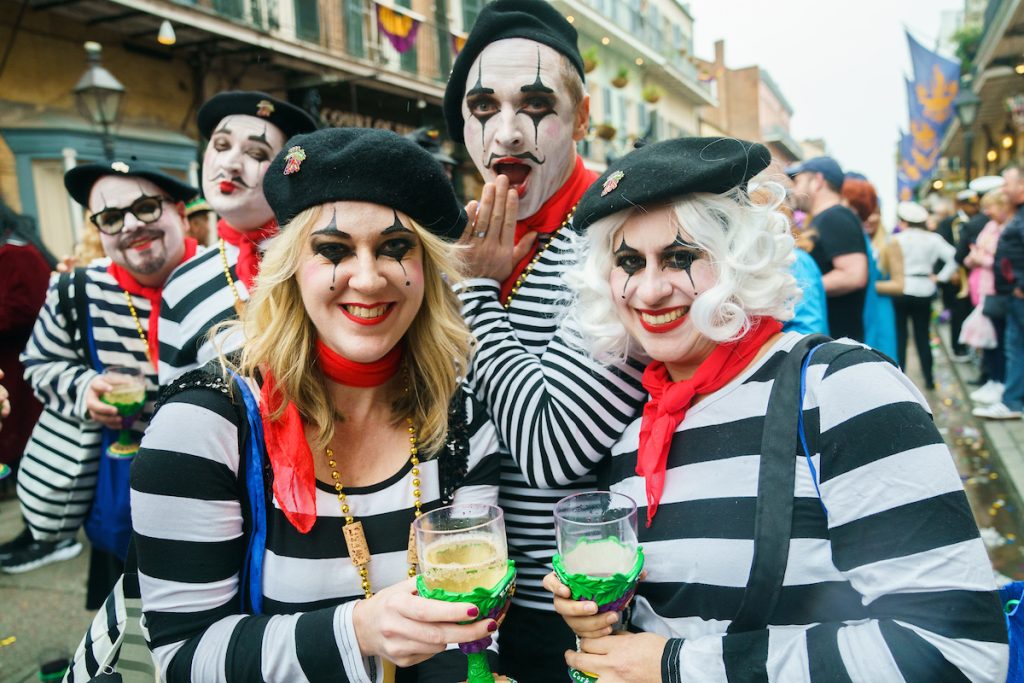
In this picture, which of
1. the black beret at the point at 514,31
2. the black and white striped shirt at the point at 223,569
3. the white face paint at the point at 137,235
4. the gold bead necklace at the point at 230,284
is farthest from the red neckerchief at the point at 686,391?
the white face paint at the point at 137,235

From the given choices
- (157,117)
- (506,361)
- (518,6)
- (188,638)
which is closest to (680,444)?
(506,361)

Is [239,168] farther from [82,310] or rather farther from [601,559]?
[601,559]

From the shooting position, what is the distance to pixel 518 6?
230 cm

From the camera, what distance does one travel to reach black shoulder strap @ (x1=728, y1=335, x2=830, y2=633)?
1.35m

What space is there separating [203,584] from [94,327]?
2.13 meters

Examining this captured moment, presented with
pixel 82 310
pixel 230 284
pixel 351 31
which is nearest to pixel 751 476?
pixel 230 284

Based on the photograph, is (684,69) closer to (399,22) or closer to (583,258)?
(399,22)

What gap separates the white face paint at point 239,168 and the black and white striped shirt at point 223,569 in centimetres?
152

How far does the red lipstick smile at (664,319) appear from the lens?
1601mm

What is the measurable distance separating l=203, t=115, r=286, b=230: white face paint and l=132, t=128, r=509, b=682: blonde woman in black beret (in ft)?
4.18

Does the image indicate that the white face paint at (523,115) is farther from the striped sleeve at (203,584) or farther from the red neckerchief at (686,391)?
the striped sleeve at (203,584)

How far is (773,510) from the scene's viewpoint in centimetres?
136

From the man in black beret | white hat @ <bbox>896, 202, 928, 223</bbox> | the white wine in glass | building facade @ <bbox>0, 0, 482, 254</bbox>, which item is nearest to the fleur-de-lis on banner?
white hat @ <bbox>896, 202, 928, 223</bbox>

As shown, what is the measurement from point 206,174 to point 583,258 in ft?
6.55
